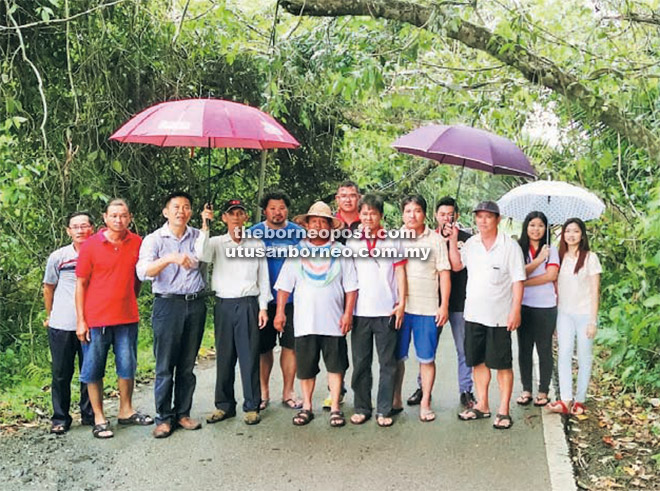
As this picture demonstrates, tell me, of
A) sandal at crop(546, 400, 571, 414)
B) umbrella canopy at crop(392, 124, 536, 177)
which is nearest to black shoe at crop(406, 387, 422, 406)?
sandal at crop(546, 400, 571, 414)

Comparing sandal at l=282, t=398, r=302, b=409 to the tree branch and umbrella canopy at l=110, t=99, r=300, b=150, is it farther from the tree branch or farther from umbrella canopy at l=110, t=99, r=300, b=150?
the tree branch

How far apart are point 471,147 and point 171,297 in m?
2.76

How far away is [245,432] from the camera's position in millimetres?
4914

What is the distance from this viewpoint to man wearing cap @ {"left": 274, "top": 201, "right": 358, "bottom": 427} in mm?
5062

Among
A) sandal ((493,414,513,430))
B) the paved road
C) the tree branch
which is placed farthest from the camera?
the tree branch

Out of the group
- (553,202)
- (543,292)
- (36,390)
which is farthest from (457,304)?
(36,390)

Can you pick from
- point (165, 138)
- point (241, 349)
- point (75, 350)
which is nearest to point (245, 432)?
point (241, 349)

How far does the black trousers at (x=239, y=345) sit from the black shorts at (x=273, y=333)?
0.25 metres

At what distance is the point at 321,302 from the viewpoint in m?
5.06

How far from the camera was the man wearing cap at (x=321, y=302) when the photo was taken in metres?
5.06

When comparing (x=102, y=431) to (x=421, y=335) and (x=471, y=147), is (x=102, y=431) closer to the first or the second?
(x=421, y=335)

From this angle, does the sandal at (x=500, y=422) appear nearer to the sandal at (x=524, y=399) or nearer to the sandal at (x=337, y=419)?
the sandal at (x=524, y=399)

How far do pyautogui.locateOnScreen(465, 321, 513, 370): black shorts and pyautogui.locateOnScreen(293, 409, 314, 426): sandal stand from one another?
1.31 m

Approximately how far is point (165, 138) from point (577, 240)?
11.4 ft
